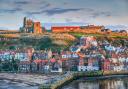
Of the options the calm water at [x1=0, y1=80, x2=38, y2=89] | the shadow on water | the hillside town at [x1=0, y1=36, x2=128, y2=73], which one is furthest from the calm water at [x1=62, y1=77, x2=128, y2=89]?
the calm water at [x1=0, y1=80, x2=38, y2=89]

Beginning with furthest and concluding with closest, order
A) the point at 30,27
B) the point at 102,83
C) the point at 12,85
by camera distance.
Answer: the point at 102,83 → the point at 30,27 → the point at 12,85

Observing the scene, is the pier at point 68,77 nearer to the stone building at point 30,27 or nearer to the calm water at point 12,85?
the calm water at point 12,85

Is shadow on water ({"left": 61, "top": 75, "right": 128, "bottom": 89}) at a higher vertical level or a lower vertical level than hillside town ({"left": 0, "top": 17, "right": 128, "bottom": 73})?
lower

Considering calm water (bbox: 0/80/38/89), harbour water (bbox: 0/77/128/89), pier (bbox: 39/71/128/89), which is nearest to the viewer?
calm water (bbox: 0/80/38/89)

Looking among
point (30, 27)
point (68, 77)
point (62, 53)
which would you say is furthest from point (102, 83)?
point (30, 27)

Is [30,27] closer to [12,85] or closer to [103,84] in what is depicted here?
[12,85]

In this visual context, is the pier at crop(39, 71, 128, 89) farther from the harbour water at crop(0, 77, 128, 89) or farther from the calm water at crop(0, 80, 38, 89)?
the calm water at crop(0, 80, 38, 89)

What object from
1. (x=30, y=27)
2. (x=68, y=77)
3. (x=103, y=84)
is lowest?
(x=103, y=84)

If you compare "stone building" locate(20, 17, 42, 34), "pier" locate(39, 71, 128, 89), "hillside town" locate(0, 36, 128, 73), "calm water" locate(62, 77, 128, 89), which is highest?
"stone building" locate(20, 17, 42, 34)

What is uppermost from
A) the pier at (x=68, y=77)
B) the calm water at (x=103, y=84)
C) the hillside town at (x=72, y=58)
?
the hillside town at (x=72, y=58)

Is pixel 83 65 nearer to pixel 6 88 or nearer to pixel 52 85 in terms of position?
pixel 52 85

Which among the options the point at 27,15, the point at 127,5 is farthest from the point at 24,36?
the point at 127,5

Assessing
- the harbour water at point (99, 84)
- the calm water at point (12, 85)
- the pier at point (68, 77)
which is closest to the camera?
the calm water at point (12, 85)

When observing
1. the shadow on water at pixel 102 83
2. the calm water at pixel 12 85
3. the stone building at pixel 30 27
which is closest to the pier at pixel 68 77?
the shadow on water at pixel 102 83
